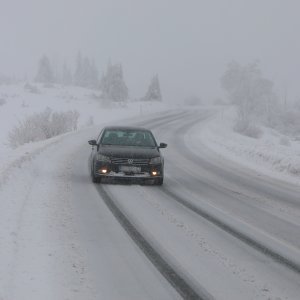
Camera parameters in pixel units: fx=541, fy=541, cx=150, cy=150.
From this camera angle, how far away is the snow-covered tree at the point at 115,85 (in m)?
79.9

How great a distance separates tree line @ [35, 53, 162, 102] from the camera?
81000 mm

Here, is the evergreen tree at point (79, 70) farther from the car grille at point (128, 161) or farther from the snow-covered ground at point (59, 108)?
the car grille at point (128, 161)

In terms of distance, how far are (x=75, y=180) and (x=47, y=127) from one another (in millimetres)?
17267

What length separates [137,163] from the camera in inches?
513

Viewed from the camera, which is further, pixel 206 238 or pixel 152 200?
pixel 152 200

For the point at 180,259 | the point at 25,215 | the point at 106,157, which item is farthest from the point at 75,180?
the point at 180,259

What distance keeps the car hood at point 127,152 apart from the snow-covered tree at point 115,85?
210 ft

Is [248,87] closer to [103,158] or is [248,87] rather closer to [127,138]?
[127,138]

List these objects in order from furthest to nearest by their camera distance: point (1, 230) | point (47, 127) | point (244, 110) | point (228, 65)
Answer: point (228, 65) < point (244, 110) < point (47, 127) < point (1, 230)

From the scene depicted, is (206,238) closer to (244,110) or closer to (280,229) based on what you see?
(280,229)

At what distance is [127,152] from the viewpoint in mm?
13242

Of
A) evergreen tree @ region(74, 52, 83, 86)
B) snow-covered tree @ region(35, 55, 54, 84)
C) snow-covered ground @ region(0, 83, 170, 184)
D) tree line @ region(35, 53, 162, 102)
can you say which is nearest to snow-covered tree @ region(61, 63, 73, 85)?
tree line @ region(35, 53, 162, 102)

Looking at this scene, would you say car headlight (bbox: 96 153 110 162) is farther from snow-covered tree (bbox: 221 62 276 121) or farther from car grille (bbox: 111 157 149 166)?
snow-covered tree (bbox: 221 62 276 121)

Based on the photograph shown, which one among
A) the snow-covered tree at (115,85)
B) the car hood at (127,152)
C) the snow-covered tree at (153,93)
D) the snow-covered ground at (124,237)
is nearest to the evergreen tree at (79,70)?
the snow-covered tree at (153,93)
